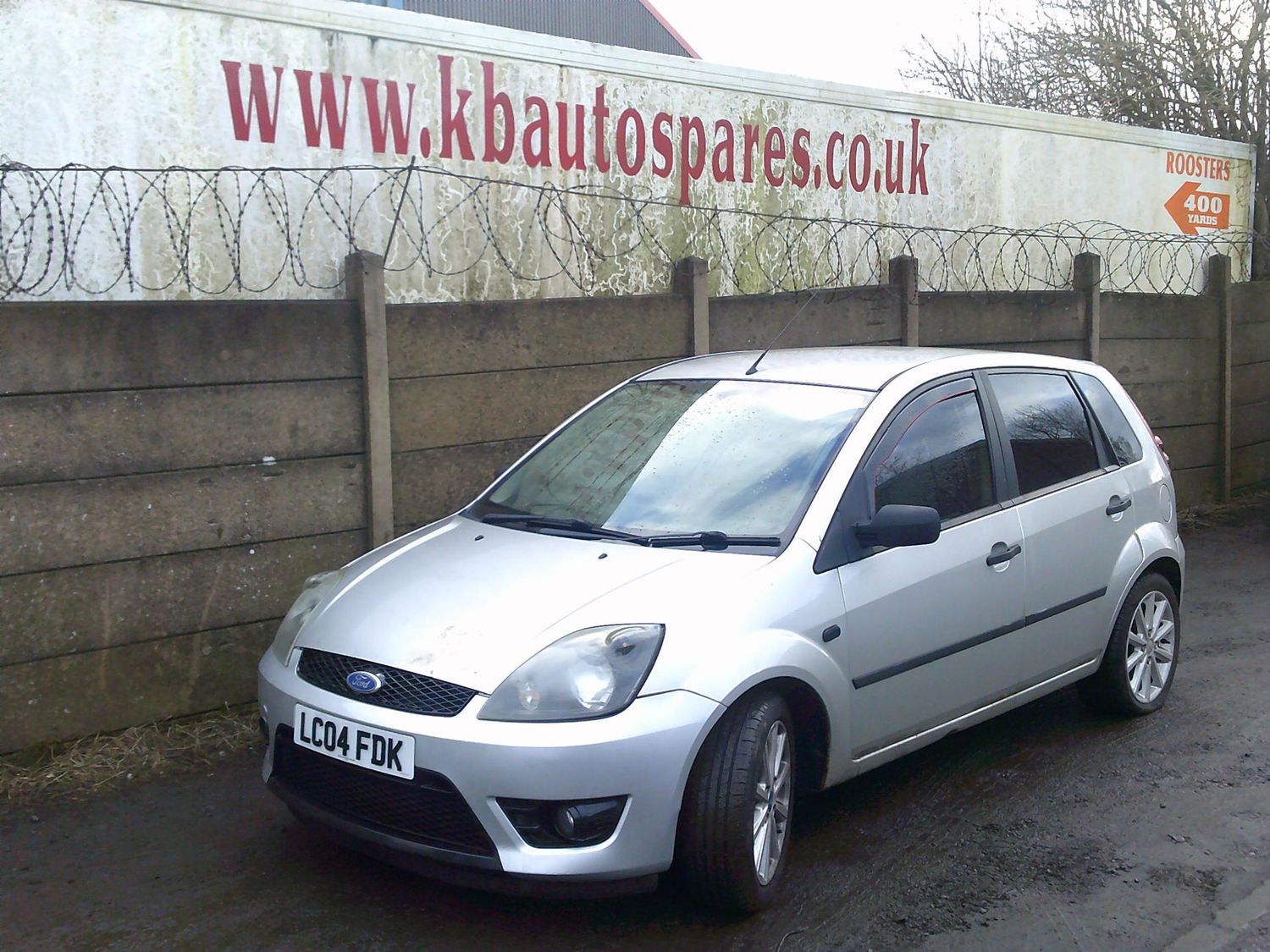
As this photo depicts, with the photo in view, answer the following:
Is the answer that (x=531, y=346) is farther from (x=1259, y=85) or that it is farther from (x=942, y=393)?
(x=1259, y=85)

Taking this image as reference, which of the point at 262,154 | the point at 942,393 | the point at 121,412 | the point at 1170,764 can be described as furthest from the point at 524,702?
the point at 262,154

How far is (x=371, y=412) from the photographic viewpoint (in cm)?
584

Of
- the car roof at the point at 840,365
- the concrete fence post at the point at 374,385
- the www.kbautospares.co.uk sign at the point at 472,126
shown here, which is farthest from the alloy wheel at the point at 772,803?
the www.kbautospares.co.uk sign at the point at 472,126

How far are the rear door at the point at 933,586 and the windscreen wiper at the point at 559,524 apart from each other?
0.73 meters

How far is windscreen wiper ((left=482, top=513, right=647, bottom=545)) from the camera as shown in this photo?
4199mm

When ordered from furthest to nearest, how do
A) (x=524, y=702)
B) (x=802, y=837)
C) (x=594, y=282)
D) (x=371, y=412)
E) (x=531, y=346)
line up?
1. (x=594, y=282)
2. (x=531, y=346)
3. (x=371, y=412)
4. (x=802, y=837)
5. (x=524, y=702)

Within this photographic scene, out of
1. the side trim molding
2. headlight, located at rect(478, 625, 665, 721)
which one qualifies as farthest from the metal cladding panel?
headlight, located at rect(478, 625, 665, 721)

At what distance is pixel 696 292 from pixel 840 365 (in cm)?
242

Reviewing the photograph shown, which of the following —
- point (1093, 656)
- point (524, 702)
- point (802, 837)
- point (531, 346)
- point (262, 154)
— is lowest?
point (802, 837)

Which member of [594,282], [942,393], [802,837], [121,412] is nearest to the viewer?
[802,837]

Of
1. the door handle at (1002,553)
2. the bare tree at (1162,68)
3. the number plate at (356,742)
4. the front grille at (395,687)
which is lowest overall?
the number plate at (356,742)

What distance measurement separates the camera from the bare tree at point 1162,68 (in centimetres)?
1380

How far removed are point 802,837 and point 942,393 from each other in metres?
1.74

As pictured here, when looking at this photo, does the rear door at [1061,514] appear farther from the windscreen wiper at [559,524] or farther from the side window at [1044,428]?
the windscreen wiper at [559,524]
